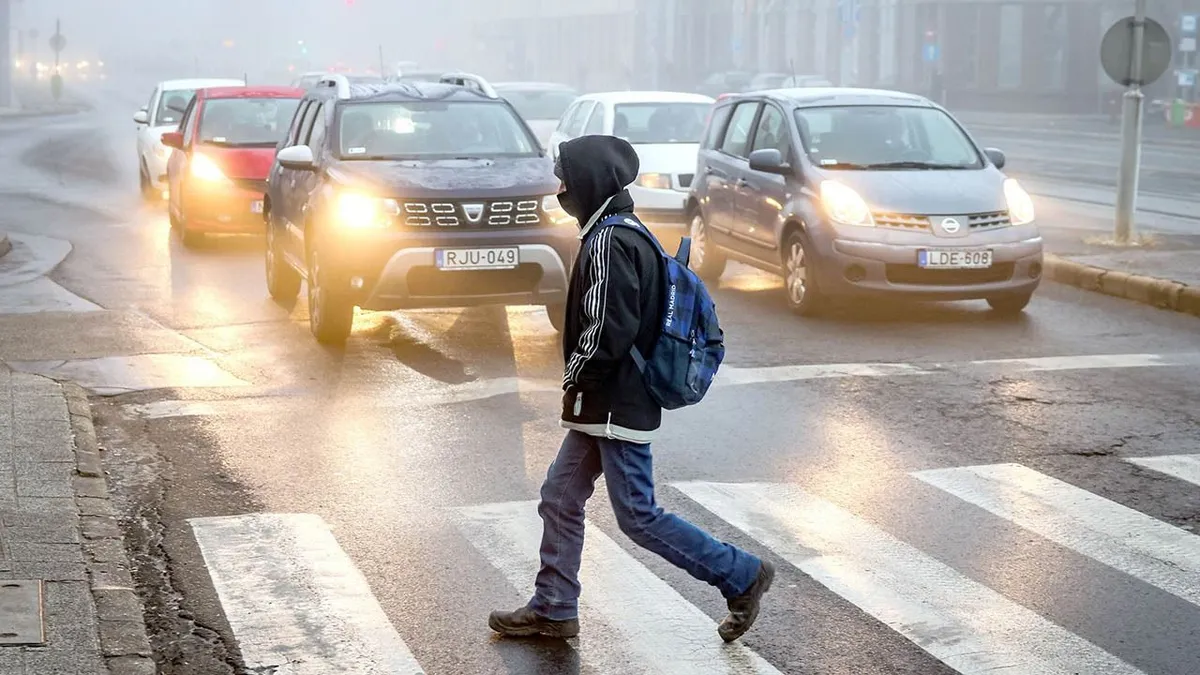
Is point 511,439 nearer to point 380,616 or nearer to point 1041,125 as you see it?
point 380,616

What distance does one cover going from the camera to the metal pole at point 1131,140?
50.8 feet

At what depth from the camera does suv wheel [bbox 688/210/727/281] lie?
48.9ft

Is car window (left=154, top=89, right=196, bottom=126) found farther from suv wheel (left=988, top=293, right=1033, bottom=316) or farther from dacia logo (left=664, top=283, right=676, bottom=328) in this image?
dacia logo (left=664, top=283, right=676, bottom=328)

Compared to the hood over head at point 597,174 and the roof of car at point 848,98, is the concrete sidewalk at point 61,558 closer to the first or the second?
the hood over head at point 597,174

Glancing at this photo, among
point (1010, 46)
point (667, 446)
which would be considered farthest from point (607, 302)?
point (1010, 46)

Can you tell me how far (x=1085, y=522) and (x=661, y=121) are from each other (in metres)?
12.8

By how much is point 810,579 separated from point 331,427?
3.40 meters

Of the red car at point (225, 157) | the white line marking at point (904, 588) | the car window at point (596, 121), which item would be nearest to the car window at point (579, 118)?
the car window at point (596, 121)

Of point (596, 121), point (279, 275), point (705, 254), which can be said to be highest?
point (596, 121)

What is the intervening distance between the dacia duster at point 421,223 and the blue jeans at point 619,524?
5557mm

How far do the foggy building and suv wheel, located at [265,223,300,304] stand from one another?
144 ft

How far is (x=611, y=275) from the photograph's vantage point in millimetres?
5195

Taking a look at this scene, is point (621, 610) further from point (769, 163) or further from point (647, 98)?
point (647, 98)

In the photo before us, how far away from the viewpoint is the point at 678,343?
5.25 m
